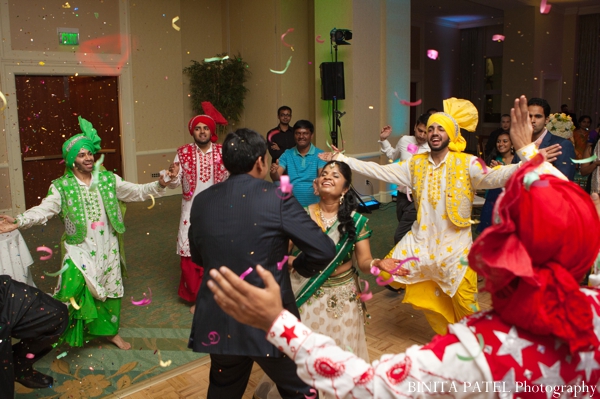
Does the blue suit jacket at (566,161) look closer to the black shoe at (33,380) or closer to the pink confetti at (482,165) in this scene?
the pink confetti at (482,165)

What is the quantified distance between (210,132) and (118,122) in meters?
5.47

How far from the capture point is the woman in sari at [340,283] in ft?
9.36

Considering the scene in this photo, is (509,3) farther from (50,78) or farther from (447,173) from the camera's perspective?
(447,173)

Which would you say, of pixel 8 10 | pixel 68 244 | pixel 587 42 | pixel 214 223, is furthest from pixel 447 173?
pixel 587 42

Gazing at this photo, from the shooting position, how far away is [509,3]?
41.8ft

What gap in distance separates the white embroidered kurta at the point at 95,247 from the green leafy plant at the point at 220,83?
Result: 6.28 meters

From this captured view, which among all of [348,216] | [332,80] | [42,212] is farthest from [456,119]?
[332,80]

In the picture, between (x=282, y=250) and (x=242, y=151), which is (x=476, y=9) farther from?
(x=282, y=250)

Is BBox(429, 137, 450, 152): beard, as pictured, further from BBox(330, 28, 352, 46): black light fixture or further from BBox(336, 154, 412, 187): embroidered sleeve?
BBox(330, 28, 352, 46): black light fixture

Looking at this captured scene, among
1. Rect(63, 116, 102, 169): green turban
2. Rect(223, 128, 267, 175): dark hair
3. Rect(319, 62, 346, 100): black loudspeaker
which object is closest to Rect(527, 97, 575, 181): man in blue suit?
Rect(223, 128, 267, 175): dark hair

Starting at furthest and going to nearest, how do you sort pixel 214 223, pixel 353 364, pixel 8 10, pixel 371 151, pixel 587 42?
pixel 587 42, pixel 371 151, pixel 8 10, pixel 214 223, pixel 353 364

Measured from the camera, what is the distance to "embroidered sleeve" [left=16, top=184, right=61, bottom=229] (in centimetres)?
331

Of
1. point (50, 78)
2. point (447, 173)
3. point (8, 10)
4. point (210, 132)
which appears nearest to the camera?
point (447, 173)

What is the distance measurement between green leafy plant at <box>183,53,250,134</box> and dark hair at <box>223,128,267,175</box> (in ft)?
25.5
